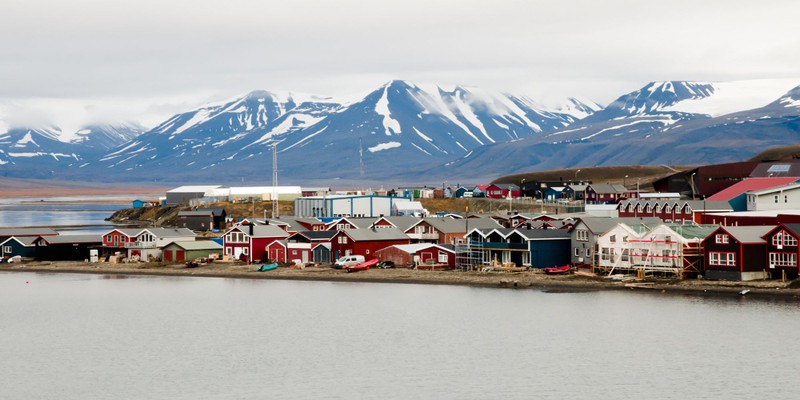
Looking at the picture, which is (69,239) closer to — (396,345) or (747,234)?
(396,345)

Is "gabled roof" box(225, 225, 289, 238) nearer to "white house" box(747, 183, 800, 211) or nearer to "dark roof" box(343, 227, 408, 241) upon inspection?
"dark roof" box(343, 227, 408, 241)

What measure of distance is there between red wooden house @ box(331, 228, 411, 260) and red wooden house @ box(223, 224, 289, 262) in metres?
4.94

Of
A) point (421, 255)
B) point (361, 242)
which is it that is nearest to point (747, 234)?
point (421, 255)

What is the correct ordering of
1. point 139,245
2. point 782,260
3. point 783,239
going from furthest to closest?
point 139,245
point 782,260
point 783,239

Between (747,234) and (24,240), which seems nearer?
(747,234)

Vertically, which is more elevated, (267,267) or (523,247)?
(523,247)

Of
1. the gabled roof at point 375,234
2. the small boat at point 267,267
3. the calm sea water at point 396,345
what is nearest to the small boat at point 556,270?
the calm sea water at point 396,345

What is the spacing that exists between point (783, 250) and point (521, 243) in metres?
12.8

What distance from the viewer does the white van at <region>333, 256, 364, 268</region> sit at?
60.1m

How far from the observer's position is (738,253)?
158 feet

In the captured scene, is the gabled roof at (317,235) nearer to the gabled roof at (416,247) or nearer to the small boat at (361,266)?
the small boat at (361,266)

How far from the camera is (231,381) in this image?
33.8 m

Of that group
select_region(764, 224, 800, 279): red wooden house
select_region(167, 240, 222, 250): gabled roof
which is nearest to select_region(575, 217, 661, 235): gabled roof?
select_region(764, 224, 800, 279): red wooden house

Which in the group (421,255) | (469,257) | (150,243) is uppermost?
(150,243)
